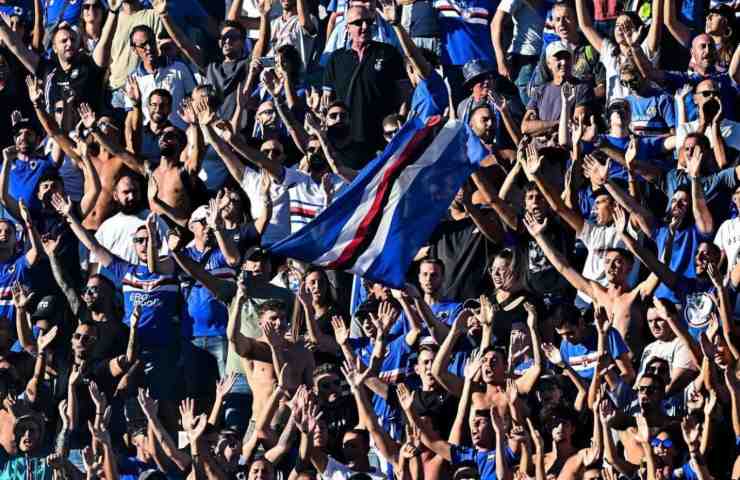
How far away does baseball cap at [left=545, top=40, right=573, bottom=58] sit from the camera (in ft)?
82.4

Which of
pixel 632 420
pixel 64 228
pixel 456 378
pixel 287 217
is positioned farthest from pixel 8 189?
pixel 632 420

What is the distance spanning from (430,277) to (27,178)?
404 cm

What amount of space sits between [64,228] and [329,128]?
236 centimetres

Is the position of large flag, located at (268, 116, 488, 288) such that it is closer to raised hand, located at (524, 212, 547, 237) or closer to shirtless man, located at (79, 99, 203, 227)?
raised hand, located at (524, 212, 547, 237)

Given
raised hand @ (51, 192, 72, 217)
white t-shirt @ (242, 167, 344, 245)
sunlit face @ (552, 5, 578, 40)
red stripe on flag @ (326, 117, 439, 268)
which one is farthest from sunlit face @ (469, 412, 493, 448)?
raised hand @ (51, 192, 72, 217)

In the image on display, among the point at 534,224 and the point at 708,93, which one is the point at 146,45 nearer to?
the point at 534,224

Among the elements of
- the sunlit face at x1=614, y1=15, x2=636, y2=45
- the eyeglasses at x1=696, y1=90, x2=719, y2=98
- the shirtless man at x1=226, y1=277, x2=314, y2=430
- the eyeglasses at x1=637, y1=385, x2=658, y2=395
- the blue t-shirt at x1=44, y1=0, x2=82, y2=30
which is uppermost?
the blue t-shirt at x1=44, y1=0, x2=82, y2=30

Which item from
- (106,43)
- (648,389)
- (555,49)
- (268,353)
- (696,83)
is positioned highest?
(106,43)

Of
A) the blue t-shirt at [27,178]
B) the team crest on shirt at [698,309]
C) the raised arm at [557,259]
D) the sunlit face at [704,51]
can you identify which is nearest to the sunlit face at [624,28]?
the sunlit face at [704,51]

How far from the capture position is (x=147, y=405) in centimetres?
2405

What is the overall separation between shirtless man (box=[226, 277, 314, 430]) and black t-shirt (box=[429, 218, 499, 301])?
118 cm

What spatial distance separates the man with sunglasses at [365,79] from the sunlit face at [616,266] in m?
2.88

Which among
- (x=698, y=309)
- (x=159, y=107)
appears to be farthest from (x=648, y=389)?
(x=159, y=107)

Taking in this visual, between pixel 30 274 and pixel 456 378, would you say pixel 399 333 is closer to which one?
pixel 456 378
